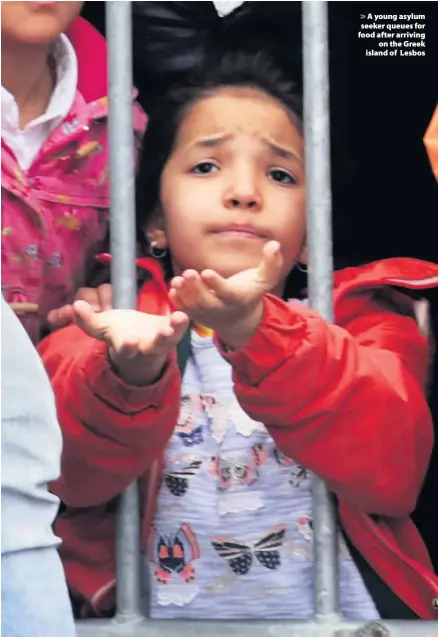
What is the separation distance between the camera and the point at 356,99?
2318 millimetres

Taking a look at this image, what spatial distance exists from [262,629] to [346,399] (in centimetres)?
46

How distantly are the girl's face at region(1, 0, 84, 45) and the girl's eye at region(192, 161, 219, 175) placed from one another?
386 mm

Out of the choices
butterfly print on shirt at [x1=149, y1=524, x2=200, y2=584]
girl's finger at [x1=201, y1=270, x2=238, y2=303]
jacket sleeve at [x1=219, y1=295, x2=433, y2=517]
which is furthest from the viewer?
butterfly print on shirt at [x1=149, y1=524, x2=200, y2=584]

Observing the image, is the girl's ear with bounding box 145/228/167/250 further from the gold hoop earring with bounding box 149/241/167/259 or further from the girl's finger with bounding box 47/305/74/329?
the girl's finger with bounding box 47/305/74/329

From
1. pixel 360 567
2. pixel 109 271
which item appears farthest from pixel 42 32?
pixel 360 567

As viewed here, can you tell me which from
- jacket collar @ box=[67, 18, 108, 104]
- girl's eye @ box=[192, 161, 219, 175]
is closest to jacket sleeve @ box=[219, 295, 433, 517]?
girl's eye @ box=[192, 161, 219, 175]

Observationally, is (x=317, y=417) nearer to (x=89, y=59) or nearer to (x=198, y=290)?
(x=198, y=290)

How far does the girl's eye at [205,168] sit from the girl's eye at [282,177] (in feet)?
0.37

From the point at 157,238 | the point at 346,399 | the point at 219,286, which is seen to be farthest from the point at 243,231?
the point at 346,399

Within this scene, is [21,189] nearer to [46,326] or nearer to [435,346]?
[46,326]

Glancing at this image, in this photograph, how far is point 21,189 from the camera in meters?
2.31

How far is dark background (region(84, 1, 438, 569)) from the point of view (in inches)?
91.1

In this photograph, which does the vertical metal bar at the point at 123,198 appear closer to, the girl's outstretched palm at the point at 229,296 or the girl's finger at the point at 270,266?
the girl's outstretched palm at the point at 229,296

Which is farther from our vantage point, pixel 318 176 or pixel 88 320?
pixel 318 176
